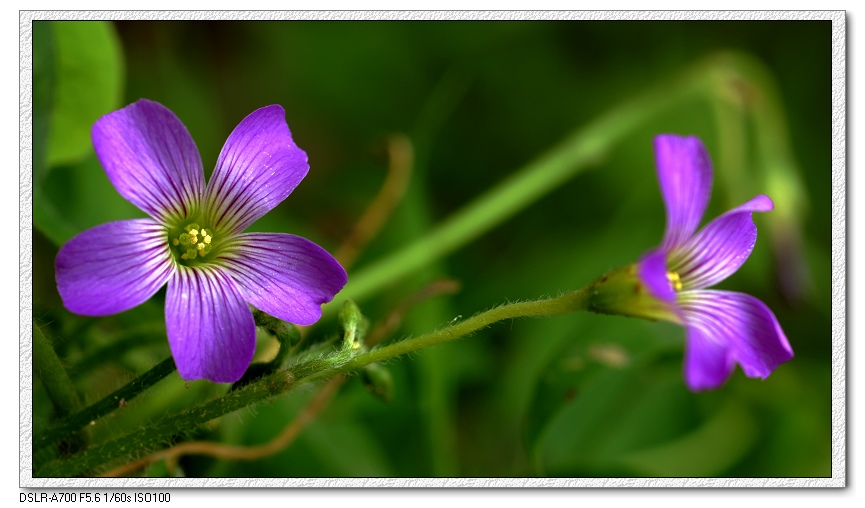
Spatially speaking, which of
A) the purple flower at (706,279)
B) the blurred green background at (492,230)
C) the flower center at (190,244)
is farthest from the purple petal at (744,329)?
the flower center at (190,244)

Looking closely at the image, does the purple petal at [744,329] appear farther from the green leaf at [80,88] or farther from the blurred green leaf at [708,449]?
the green leaf at [80,88]

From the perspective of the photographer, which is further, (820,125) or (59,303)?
(820,125)

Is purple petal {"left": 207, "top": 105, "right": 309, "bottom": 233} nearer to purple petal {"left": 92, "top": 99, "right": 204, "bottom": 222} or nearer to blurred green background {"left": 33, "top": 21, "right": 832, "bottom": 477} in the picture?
purple petal {"left": 92, "top": 99, "right": 204, "bottom": 222}
